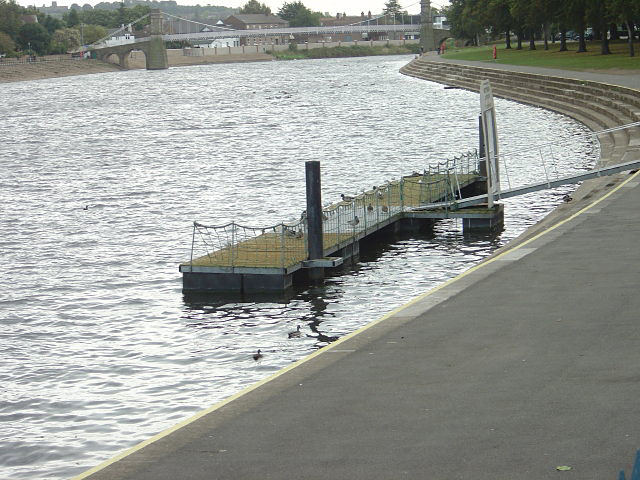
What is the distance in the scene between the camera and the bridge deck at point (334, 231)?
21891 mm

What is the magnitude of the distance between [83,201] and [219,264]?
58.6 feet

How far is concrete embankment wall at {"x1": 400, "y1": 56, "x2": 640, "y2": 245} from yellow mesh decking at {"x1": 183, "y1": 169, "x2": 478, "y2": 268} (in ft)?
12.0

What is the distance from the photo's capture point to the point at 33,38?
18650 cm

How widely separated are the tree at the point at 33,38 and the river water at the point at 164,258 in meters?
118

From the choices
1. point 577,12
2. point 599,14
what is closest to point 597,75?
point 599,14

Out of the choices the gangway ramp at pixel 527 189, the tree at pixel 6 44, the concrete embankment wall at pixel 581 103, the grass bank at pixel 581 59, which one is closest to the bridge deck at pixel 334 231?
the gangway ramp at pixel 527 189

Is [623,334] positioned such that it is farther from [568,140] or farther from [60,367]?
[568,140]

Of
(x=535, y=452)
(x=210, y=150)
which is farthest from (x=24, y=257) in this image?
(x=210, y=150)

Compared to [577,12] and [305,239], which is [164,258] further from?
[577,12]

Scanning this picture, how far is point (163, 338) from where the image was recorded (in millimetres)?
18734

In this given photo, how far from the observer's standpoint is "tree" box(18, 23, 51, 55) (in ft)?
610

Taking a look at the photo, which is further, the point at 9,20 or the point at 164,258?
the point at 9,20

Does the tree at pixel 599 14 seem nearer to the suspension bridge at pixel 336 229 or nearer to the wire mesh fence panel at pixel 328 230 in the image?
the suspension bridge at pixel 336 229

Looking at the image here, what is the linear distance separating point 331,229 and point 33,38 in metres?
173
